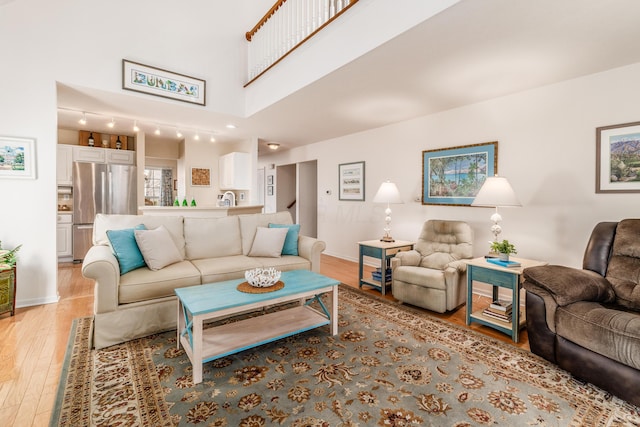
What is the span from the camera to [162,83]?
150 inches

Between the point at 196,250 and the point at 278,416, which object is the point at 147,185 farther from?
the point at 278,416

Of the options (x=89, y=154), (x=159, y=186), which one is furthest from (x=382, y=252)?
(x=159, y=186)

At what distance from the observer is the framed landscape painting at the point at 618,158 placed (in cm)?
254

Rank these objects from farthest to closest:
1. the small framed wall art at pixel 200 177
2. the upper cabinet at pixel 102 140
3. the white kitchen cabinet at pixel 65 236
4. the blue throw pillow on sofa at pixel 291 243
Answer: the small framed wall art at pixel 200 177
the upper cabinet at pixel 102 140
the white kitchen cabinet at pixel 65 236
the blue throw pillow on sofa at pixel 291 243

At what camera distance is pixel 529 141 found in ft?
10.3

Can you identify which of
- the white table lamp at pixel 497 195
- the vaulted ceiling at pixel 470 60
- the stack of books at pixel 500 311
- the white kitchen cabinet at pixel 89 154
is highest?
the vaulted ceiling at pixel 470 60

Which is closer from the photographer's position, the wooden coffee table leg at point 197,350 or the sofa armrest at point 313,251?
the wooden coffee table leg at point 197,350

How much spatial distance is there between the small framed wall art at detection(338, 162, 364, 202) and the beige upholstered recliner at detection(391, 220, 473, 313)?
1.84 m

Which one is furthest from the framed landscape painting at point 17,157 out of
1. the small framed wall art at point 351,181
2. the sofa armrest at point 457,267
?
the sofa armrest at point 457,267

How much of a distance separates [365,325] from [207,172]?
497 cm

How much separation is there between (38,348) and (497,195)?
3.91m

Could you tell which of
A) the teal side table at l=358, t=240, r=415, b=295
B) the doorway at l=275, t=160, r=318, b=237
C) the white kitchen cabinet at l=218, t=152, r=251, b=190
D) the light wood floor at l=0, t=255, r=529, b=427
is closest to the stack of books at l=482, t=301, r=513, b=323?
the light wood floor at l=0, t=255, r=529, b=427

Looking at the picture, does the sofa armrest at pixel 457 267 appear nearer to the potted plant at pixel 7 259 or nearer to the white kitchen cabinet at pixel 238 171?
the white kitchen cabinet at pixel 238 171

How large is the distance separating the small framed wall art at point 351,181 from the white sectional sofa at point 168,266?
188 cm
